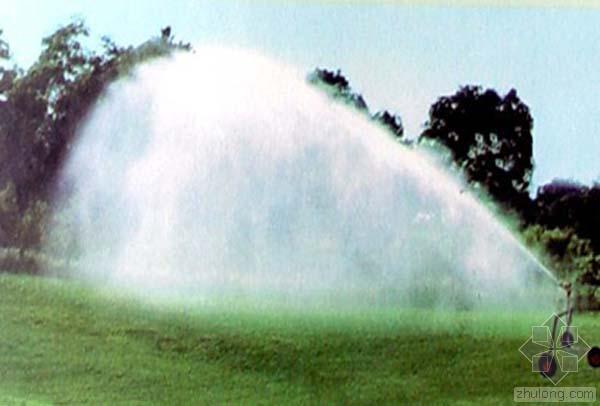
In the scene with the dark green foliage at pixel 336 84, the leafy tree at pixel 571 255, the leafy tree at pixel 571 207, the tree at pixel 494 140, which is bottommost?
the leafy tree at pixel 571 255

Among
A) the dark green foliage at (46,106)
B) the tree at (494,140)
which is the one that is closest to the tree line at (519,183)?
the tree at (494,140)

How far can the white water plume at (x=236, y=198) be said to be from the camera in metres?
2.67

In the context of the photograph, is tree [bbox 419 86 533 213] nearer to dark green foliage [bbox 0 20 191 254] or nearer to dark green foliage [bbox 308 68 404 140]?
dark green foliage [bbox 308 68 404 140]

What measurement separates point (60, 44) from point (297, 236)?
672 mm

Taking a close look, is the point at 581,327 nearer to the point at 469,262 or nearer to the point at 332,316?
the point at 469,262

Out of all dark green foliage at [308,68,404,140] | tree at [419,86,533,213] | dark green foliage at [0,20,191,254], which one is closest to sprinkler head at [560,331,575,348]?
tree at [419,86,533,213]

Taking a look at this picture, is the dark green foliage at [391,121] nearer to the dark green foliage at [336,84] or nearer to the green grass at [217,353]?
the dark green foliage at [336,84]

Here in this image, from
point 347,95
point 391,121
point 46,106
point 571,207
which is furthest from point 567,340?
point 46,106

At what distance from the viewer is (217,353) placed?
2678 mm

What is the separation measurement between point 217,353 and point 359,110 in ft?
2.05

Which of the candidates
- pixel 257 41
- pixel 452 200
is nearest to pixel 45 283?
pixel 257 41

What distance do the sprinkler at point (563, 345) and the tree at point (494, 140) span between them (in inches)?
9.1

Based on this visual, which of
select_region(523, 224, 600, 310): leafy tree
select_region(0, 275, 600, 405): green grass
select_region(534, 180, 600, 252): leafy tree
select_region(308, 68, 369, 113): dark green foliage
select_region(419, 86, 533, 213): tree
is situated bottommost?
select_region(0, 275, 600, 405): green grass

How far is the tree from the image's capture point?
2.70 meters
